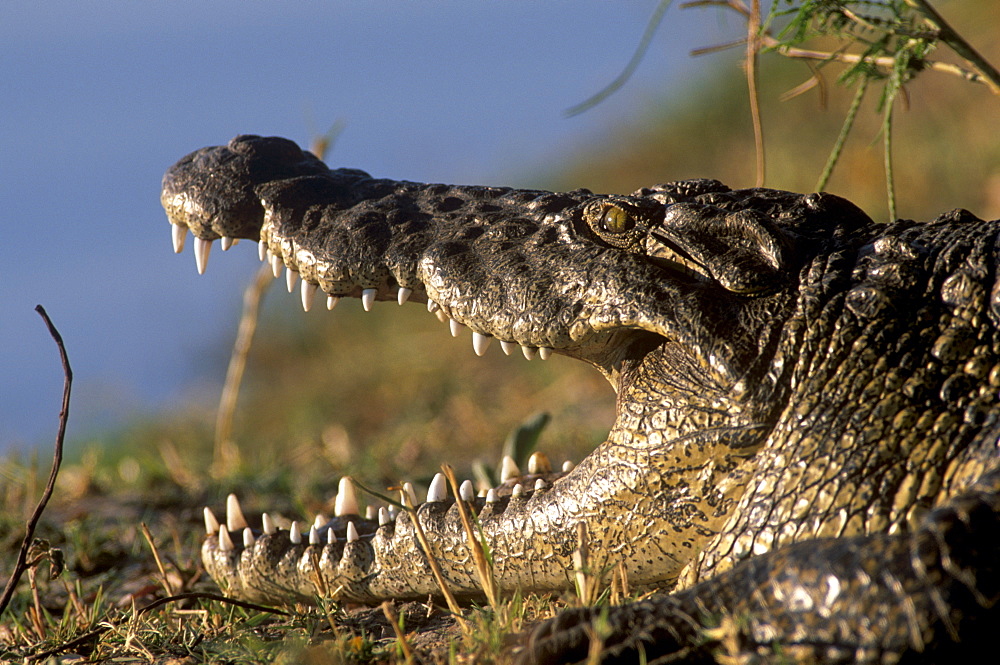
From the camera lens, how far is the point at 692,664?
1.69 meters

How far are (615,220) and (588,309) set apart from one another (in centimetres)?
31

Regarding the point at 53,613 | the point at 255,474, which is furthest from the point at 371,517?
the point at 255,474

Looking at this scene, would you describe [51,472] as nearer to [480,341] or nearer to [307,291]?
[307,291]

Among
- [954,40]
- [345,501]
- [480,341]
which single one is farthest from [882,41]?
[345,501]

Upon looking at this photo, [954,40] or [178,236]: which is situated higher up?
[954,40]

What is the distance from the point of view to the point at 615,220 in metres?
2.44

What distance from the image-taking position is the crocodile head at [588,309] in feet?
7.09

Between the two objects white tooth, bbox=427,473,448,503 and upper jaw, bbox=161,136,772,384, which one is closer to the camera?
upper jaw, bbox=161,136,772,384

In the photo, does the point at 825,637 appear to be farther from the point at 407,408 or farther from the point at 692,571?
the point at 407,408

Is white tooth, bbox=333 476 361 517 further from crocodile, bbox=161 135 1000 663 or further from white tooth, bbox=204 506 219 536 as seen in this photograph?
white tooth, bbox=204 506 219 536

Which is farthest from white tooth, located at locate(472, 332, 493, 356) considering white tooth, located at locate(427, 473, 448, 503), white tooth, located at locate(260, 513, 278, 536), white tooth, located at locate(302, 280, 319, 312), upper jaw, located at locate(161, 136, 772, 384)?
white tooth, located at locate(260, 513, 278, 536)

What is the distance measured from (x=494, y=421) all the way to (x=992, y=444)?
3.90 m

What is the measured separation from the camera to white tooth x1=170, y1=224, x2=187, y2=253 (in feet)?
9.45

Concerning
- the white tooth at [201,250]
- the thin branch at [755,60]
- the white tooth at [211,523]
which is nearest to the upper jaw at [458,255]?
the white tooth at [201,250]
